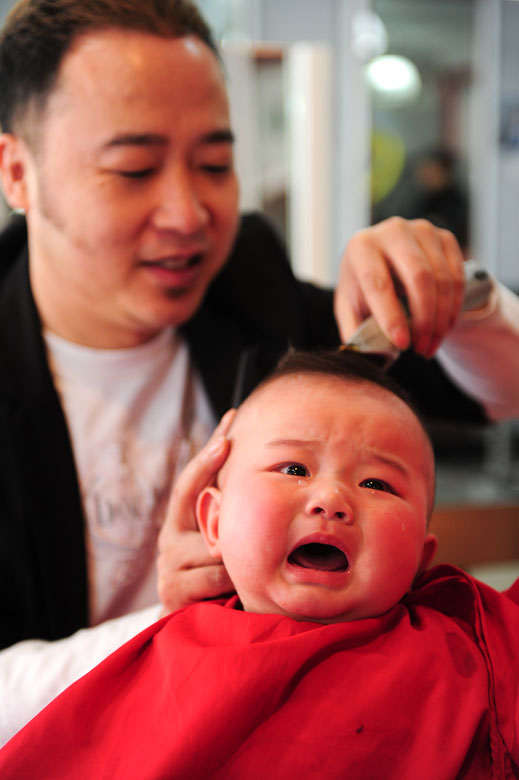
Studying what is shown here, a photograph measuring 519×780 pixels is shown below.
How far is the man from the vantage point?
1.04 m

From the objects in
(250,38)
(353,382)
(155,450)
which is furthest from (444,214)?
(353,382)

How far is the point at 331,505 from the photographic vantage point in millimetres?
636

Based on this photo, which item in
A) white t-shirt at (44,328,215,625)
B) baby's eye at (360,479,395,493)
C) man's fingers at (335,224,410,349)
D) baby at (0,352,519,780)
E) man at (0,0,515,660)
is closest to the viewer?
baby at (0,352,519,780)

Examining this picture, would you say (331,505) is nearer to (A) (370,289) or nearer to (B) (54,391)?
(A) (370,289)

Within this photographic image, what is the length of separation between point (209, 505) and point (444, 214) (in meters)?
3.95

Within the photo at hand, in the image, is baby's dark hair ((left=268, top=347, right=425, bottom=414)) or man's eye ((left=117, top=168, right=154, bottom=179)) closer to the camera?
baby's dark hair ((left=268, top=347, right=425, bottom=414))

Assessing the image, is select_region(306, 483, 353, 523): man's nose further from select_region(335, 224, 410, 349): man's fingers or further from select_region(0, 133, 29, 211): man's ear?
select_region(0, 133, 29, 211): man's ear

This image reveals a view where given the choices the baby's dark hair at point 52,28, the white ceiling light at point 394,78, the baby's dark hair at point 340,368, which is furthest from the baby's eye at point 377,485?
the white ceiling light at point 394,78

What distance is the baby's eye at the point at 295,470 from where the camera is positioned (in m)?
0.70

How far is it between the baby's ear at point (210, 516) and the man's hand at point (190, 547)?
0.02m

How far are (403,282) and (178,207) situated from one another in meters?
0.36

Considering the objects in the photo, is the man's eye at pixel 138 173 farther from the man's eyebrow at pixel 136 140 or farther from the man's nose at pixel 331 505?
the man's nose at pixel 331 505

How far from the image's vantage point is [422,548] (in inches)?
28.3

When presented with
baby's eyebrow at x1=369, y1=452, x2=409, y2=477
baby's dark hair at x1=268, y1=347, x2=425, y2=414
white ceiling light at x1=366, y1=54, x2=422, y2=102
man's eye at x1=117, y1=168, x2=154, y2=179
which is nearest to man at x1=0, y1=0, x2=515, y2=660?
man's eye at x1=117, y1=168, x2=154, y2=179
